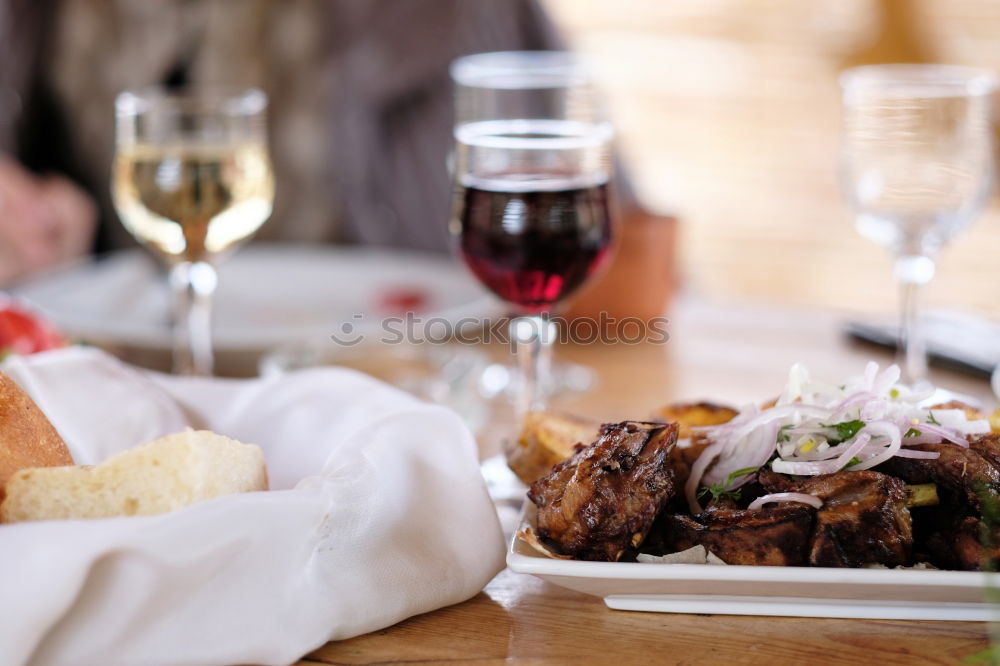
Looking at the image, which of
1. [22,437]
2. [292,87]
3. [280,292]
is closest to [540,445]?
[22,437]

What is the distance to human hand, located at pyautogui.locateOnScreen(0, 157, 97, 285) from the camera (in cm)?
258

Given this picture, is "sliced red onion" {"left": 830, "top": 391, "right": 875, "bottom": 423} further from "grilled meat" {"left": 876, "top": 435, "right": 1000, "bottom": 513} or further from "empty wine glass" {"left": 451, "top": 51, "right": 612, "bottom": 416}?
"empty wine glass" {"left": 451, "top": 51, "right": 612, "bottom": 416}

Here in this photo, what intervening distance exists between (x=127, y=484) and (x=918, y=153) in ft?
3.03

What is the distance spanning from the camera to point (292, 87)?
10.1 ft

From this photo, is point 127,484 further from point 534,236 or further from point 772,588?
point 534,236

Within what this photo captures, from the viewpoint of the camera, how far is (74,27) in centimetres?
308

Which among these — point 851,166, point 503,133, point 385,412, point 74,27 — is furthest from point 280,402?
point 74,27

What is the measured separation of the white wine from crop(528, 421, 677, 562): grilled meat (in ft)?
2.53

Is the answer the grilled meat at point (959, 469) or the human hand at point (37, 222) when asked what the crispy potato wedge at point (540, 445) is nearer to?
the grilled meat at point (959, 469)

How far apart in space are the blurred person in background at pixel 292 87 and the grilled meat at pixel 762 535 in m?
2.27

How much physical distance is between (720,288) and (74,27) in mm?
2750

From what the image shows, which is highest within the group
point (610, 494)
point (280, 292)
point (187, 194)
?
point (187, 194)

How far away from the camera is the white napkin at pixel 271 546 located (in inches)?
25.8

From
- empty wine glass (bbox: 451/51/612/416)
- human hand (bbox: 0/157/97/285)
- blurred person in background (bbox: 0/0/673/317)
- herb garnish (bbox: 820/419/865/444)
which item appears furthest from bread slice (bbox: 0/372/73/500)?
blurred person in background (bbox: 0/0/673/317)
